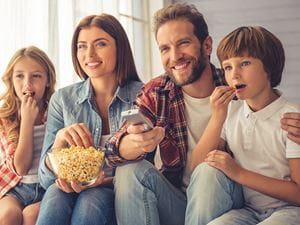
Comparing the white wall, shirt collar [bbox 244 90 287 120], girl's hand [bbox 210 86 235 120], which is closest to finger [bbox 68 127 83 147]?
girl's hand [bbox 210 86 235 120]

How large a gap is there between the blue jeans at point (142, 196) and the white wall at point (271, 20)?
6.44ft

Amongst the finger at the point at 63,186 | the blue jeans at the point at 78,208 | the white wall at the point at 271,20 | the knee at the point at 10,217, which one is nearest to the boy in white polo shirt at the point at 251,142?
the blue jeans at the point at 78,208

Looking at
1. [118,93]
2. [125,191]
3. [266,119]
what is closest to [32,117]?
[118,93]

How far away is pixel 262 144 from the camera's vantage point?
129 cm

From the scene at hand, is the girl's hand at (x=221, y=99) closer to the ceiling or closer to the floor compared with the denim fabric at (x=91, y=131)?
closer to the ceiling

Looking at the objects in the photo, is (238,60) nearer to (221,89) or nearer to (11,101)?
(221,89)

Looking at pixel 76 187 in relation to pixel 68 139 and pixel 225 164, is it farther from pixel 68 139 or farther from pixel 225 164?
pixel 225 164

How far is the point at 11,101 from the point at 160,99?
0.65 metres

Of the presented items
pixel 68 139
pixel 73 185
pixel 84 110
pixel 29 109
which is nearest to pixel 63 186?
pixel 73 185

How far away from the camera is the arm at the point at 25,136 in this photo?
1606 mm

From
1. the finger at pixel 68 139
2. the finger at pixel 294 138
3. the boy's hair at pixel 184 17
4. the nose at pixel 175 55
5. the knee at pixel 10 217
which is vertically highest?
the boy's hair at pixel 184 17

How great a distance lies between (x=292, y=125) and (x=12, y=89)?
112cm

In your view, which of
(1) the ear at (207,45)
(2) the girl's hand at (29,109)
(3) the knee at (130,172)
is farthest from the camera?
(2) the girl's hand at (29,109)

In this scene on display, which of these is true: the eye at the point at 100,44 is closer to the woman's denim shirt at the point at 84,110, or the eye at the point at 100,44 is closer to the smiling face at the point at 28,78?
the woman's denim shirt at the point at 84,110
